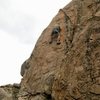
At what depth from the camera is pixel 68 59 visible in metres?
30.4

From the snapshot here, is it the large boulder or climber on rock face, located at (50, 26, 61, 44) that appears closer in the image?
the large boulder

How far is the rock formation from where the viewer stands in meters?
28.2

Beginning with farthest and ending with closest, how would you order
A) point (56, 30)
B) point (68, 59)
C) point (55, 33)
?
1. point (55, 33)
2. point (56, 30)
3. point (68, 59)

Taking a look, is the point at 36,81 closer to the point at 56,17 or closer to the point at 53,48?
the point at 53,48

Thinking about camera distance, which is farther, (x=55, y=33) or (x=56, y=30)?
(x=55, y=33)

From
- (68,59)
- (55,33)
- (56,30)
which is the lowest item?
(68,59)

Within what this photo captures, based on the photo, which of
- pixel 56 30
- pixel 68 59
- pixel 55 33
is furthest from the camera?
pixel 55 33

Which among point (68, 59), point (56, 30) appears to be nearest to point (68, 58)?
point (68, 59)

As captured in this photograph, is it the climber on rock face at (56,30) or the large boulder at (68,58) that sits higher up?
the climber on rock face at (56,30)

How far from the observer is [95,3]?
1296 inches

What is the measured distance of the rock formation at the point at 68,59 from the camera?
2822 cm

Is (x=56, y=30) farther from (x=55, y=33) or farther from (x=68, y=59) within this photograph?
(x=68, y=59)

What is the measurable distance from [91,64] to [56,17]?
→ 11.5m

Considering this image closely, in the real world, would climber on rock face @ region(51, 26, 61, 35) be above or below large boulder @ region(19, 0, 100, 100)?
above
